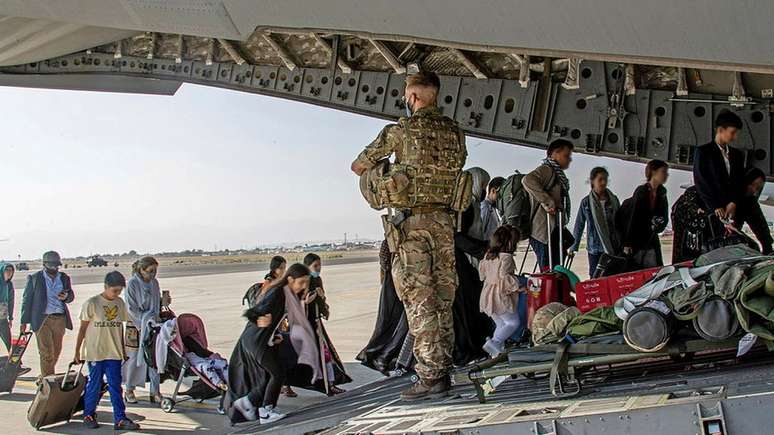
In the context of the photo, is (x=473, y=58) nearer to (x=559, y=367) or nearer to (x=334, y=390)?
(x=334, y=390)

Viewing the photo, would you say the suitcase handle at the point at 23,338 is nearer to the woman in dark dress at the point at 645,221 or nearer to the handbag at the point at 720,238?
the woman in dark dress at the point at 645,221

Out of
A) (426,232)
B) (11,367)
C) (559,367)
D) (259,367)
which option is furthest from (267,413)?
(11,367)

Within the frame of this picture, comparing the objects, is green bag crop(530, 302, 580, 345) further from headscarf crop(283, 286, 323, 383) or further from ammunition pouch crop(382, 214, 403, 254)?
headscarf crop(283, 286, 323, 383)

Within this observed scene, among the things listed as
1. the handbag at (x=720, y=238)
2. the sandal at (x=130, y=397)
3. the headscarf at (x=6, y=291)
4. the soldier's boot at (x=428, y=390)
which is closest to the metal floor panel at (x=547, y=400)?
the soldier's boot at (x=428, y=390)

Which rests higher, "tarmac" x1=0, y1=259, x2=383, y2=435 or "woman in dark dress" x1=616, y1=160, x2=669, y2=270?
"woman in dark dress" x1=616, y1=160, x2=669, y2=270

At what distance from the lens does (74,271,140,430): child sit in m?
5.00

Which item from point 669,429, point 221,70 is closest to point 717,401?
point 669,429

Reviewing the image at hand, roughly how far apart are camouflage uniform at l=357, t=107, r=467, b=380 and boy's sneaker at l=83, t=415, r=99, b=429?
2920 mm

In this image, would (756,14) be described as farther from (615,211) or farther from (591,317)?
(615,211)

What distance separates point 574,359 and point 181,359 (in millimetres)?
3798

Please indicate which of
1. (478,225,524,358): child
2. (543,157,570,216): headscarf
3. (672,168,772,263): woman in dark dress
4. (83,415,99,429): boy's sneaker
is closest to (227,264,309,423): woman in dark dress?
(83,415,99,429): boy's sneaker

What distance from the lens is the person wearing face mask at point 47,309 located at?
6727 millimetres

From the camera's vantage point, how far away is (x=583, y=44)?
Answer: 264cm

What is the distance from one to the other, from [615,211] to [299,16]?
318 cm
